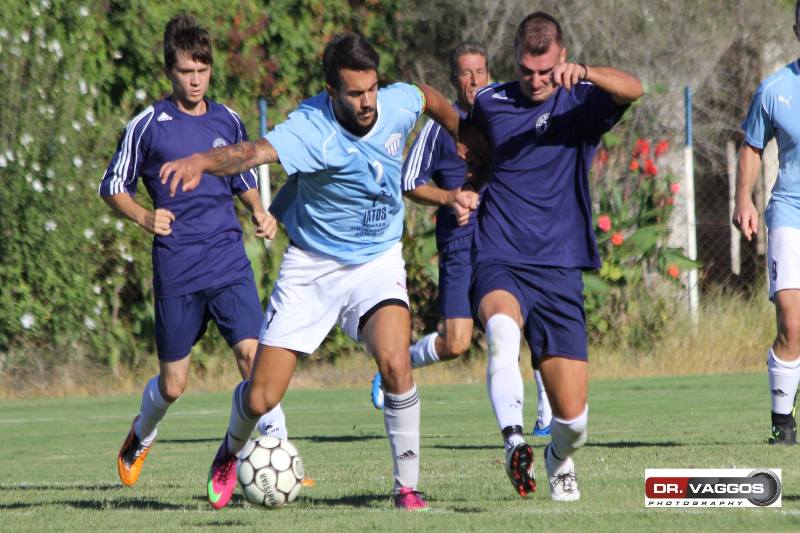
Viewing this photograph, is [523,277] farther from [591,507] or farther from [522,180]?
[591,507]

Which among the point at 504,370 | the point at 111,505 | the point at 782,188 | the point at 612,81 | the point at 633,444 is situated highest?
the point at 612,81

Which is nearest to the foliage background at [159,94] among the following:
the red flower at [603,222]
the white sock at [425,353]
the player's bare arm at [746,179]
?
the red flower at [603,222]

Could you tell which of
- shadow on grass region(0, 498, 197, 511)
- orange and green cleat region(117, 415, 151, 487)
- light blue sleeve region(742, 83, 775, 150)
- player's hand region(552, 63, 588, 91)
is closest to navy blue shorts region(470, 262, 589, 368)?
player's hand region(552, 63, 588, 91)

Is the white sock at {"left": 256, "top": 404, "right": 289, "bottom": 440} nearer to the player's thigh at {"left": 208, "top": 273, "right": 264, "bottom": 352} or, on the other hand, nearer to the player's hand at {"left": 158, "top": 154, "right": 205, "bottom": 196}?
A: the player's thigh at {"left": 208, "top": 273, "right": 264, "bottom": 352}

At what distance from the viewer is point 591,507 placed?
620cm

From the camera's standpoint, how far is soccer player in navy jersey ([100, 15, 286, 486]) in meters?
8.06

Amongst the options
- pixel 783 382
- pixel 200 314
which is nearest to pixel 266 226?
pixel 200 314

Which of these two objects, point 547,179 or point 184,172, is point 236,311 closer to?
point 547,179

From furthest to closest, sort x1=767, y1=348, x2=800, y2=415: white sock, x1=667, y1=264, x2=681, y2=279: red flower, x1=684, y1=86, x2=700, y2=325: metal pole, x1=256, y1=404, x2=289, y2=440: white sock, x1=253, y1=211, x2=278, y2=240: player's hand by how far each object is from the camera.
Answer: x1=684, y1=86, x2=700, y2=325: metal pole → x1=667, y1=264, x2=681, y2=279: red flower → x1=767, y1=348, x2=800, y2=415: white sock → x1=256, y1=404, x2=289, y2=440: white sock → x1=253, y1=211, x2=278, y2=240: player's hand

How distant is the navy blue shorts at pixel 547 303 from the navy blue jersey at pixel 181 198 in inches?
77.3

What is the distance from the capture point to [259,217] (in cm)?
774

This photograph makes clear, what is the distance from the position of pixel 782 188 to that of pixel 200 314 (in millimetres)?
3386

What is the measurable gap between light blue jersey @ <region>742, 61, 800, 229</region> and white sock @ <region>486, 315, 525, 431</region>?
2539 millimetres

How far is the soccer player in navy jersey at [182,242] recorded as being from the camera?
317 inches
